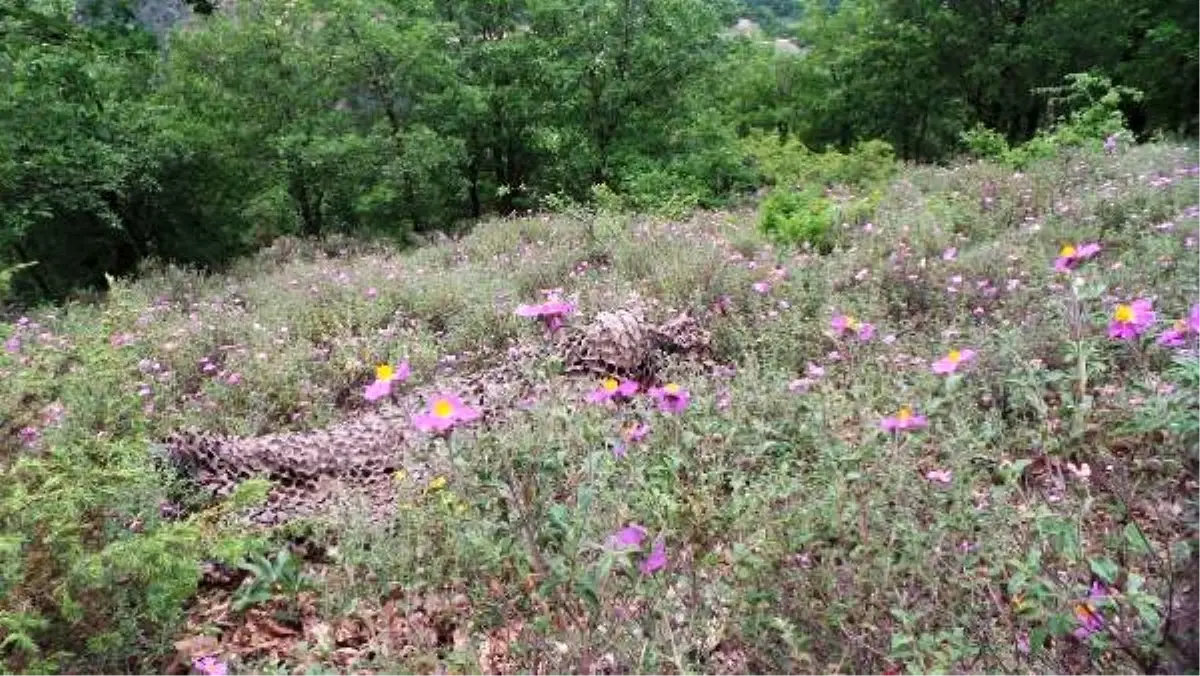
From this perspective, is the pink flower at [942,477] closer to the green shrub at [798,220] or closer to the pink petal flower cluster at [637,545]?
the pink petal flower cluster at [637,545]

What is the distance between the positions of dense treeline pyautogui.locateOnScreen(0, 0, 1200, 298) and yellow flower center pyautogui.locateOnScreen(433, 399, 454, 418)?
10721 mm

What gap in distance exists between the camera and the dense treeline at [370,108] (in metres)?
12.7

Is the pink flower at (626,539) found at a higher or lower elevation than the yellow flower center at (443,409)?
lower

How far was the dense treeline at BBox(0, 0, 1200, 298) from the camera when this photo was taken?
41.6ft

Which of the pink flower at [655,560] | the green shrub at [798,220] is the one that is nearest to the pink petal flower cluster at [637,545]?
the pink flower at [655,560]

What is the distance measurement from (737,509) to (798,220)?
14.6 feet

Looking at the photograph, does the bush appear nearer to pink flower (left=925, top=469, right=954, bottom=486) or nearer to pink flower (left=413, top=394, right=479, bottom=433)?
pink flower (left=925, top=469, right=954, bottom=486)

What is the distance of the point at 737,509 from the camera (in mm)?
2197

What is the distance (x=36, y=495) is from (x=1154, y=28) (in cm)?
2087

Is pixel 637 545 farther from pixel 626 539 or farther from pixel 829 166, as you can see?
pixel 829 166

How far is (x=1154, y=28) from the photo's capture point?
54.6ft

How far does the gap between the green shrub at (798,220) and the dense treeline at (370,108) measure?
517 centimetres

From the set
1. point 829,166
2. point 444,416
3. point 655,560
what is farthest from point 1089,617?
point 829,166

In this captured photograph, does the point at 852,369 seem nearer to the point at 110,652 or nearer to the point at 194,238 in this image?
the point at 110,652
